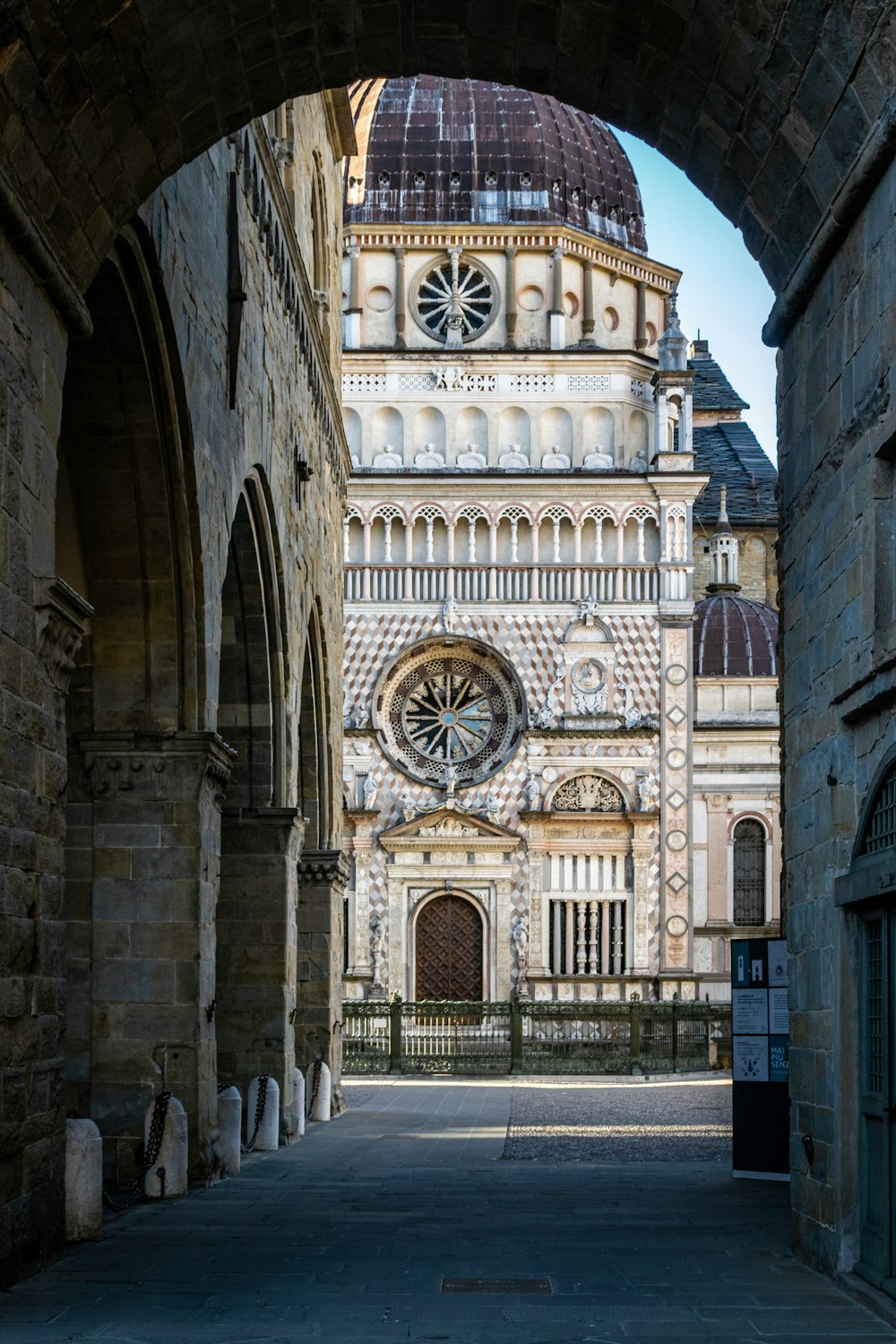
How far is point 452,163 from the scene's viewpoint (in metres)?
46.8

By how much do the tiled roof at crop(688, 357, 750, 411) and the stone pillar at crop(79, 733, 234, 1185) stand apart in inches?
1859

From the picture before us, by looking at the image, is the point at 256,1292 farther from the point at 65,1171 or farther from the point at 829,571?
the point at 829,571

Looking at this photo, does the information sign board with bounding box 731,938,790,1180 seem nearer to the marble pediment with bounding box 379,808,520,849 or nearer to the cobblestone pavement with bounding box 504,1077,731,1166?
the cobblestone pavement with bounding box 504,1077,731,1166

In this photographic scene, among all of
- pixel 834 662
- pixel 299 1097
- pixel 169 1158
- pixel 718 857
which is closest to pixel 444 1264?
pixel 169 1158

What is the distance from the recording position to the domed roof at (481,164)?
152 ft

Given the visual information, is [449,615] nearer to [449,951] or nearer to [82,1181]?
[449,951]

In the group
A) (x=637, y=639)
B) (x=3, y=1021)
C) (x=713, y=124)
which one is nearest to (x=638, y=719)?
(x=637, y=639)

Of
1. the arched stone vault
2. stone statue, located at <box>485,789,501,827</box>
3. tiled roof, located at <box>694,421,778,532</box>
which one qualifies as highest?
tiled roof, located at <box>694,421,778,532</box>

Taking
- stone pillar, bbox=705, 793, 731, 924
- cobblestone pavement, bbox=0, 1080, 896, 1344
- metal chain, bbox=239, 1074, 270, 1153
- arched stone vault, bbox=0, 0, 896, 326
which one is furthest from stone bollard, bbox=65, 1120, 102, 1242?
stone pillar, bbox=705, 793, 731, 924

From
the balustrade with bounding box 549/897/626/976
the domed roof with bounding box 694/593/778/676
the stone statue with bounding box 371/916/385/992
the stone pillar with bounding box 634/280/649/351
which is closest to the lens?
the stone statue with bounding box 371/916/385/992

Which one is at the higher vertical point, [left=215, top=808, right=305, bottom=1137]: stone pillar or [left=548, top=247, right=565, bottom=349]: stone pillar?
[left=548, top=247, right=565, bottom=349]: stone pillar

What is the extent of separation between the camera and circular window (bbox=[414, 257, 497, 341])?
4547 cm

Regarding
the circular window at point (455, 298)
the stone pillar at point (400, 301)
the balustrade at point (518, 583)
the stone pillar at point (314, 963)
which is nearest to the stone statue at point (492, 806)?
the balustrade at point (518, 583)

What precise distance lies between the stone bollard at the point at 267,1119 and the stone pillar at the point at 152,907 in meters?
4.11
